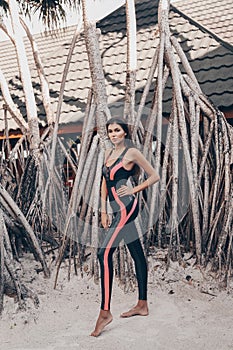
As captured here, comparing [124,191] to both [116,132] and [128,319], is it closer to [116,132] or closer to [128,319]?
[116,132]

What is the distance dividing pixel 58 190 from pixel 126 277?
125 cm

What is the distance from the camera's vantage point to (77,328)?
3.38m

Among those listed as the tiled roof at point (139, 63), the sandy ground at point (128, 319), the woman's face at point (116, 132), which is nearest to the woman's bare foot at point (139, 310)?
the sandy ground at point (128, 319)

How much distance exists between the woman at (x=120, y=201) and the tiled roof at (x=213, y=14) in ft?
10.8

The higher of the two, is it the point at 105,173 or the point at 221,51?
the point at 221,51

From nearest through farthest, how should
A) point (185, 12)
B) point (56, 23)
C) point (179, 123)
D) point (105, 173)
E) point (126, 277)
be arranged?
point (105, 173) < point (126, 277) < point (179, 123) < point (56, 23) < point (185, 12)

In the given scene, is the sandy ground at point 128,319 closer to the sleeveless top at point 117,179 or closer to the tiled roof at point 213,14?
the sleeveless top at point 117,179

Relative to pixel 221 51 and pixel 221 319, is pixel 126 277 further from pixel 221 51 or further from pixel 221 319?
pixel 221 51

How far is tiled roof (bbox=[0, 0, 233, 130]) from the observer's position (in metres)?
5.50

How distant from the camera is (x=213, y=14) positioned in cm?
679

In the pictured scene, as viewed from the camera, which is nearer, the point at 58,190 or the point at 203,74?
the point at 58,190

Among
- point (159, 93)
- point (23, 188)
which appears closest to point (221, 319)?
point (159, 93)

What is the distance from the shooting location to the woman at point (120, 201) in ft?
10.5

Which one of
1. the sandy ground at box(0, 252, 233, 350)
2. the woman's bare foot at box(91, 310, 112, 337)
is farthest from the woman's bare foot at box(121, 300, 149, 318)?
the woman's bare foot at box(91, 310, 112, 337)
